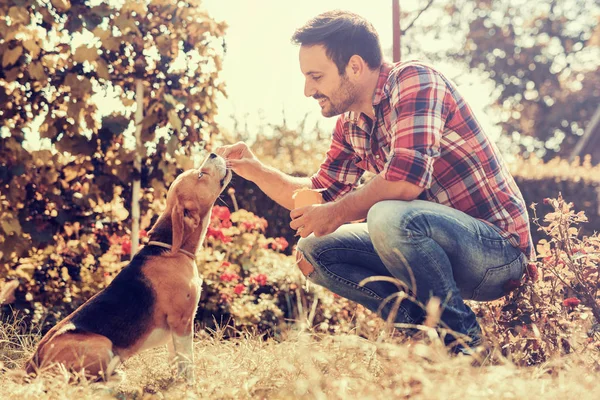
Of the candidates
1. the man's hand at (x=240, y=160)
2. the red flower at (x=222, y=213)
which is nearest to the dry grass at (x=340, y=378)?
the man's hand at (x=240, y=160)

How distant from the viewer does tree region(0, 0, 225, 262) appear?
20.7ft

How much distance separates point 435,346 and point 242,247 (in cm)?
402

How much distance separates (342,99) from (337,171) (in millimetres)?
738

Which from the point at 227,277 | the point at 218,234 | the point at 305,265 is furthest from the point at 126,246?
the point at 305,265

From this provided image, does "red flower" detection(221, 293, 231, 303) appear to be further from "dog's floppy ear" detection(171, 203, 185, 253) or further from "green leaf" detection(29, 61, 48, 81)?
"green leaf" detection(29, 61, 48, 81)

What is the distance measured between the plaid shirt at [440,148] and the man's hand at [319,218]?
0.36 m

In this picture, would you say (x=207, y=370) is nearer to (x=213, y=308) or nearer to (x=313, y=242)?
(x=313, y=242)

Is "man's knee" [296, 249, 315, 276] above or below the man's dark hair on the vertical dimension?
below

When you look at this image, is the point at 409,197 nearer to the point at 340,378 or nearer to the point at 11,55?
the point at 340,378

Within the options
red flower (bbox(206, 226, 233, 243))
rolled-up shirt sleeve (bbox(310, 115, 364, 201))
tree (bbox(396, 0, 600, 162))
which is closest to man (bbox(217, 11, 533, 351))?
rolled-up shirt sleeve (bbox(310, 115, 364, 201))

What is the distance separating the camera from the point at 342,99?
4.59 m

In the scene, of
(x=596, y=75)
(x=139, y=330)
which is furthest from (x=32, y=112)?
(x=596, y=75)

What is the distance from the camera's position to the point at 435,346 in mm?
3398

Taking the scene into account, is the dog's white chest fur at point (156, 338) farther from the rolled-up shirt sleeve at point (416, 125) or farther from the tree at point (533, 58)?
the tree at point (533, 58)
